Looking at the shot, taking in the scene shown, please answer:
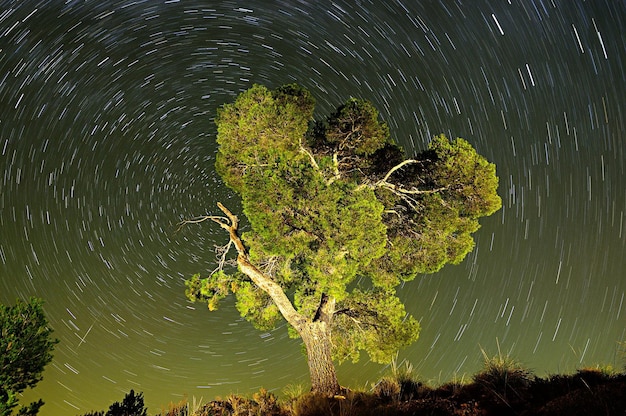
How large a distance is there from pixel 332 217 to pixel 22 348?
6684 millimetres

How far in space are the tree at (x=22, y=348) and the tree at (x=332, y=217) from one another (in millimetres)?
4333

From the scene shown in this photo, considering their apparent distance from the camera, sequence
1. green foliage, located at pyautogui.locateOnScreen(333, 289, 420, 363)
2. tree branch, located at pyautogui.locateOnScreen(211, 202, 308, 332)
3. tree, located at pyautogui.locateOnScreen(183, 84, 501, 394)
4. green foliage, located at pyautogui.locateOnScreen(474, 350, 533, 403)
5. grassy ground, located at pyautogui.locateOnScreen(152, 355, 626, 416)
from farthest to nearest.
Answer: green foliage, located at pyautogui.locateOnScreen(333, 289, 420, 363) → tree branch, located at pyautogui.locateOnScreen(211, 202, 308, 332) → tree, located at pyautogui.locateOnScreen(183, 84, 501, 394) → green foliage, located at pyautogui.locateOnScreen(474, 350, 533, 403) → grassy ground, located at pyautogui.locateOnScreen(152, 355, 626, 416)

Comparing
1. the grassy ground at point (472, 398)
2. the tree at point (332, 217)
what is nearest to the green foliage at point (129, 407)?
the grassy ground at point (472, 398)

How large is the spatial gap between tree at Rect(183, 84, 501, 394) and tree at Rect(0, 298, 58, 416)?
4333 millimetres

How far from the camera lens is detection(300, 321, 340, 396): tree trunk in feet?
33.1

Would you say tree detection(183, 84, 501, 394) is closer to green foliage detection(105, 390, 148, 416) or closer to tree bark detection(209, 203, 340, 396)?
tree bark detection(209, 203, 340, 396)

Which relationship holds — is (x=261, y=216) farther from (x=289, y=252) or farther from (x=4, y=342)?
(x=4, y=342)

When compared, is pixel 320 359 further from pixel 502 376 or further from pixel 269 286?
pixel 502 376

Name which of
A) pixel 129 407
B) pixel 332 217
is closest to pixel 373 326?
pixel 332 217

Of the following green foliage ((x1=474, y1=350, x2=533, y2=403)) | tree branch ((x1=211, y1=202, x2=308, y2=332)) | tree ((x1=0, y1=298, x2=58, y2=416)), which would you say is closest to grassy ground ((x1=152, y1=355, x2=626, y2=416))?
green foliage ((x1=474, y1=350, x2=533, y2=403))

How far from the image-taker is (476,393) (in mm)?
7492

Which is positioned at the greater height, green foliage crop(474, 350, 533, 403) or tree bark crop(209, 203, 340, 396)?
tree bark crop(209, 203, 340, 396)

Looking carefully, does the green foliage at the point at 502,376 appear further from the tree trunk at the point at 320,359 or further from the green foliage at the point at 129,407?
the green foliage at the point at 129,407

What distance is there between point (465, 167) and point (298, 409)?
7702mm
